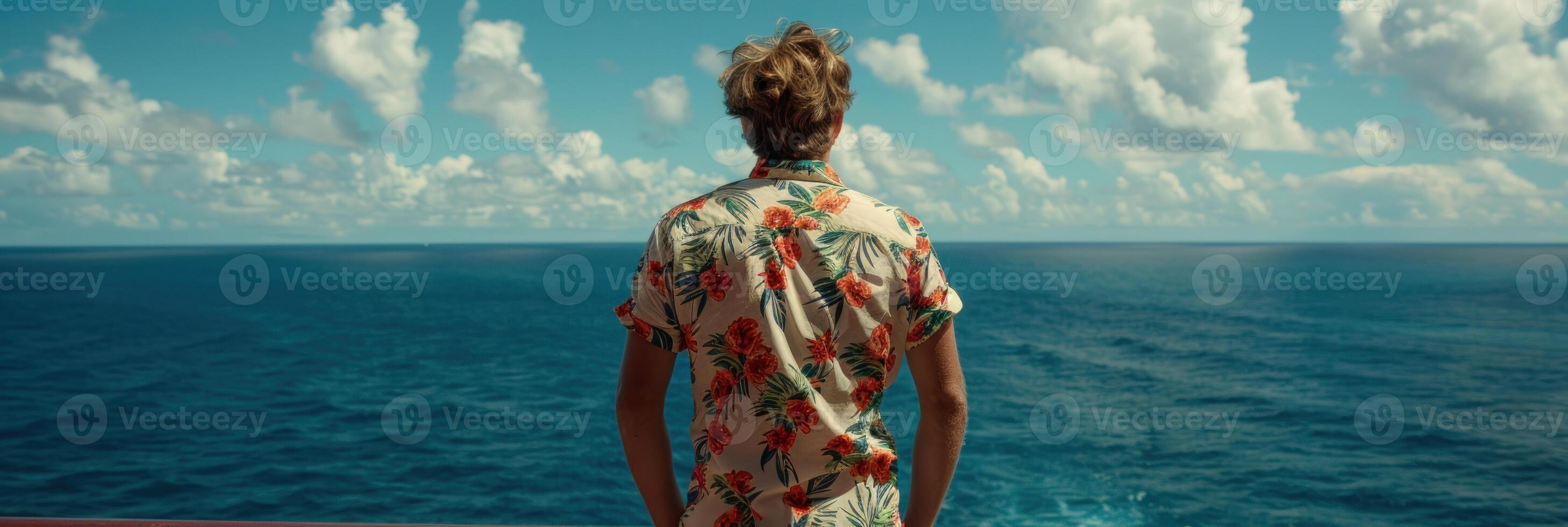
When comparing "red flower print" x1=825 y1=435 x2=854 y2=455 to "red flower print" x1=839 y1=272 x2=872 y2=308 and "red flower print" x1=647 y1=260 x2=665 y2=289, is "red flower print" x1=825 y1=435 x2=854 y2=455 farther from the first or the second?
"red flower print" x1=647 y1=260 x2=665 y2=289

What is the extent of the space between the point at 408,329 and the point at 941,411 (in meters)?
84.5

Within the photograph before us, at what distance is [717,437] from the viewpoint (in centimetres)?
149

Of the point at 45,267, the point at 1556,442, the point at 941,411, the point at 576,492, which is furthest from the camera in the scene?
the point at 45,267

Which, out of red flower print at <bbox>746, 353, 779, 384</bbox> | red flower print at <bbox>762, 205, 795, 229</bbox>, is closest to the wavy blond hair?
red flower print at <bbox>762, 205, 795, 229</bbox>

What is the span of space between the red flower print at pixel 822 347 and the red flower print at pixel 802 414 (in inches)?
2.8

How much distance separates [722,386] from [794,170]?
1.25 feet

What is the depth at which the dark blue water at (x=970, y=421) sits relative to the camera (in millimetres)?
35500

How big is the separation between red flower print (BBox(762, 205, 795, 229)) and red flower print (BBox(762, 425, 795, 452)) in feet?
1.07

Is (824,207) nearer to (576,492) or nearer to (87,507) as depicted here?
(576,492)

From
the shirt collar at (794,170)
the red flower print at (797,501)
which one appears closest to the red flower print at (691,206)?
the shirt collar at (794,170)

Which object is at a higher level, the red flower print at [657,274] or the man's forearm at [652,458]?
the red flower print at [657,274]

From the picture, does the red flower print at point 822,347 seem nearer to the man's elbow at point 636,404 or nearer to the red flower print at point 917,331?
the red flower print at point 917,331

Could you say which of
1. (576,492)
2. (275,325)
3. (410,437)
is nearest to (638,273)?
(576,492)

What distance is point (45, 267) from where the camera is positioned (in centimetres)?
16238
